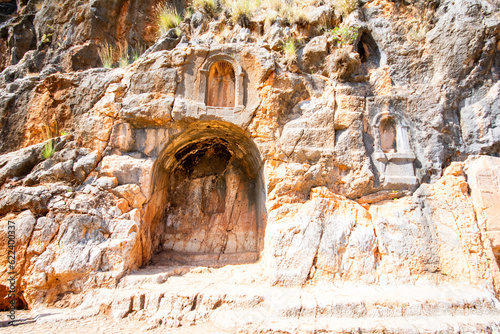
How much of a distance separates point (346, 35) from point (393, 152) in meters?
3.14

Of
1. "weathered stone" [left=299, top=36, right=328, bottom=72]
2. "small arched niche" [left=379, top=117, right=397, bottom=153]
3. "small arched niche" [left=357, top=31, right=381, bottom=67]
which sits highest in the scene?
"small arched niche" [left=357, top=31, right=381, bottom=67]

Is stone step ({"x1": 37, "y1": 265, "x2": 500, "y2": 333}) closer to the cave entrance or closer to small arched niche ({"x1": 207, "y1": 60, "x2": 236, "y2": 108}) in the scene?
the cave entrance

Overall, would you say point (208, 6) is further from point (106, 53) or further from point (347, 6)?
point (347, 6)

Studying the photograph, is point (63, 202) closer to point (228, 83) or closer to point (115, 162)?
point (115, 162)

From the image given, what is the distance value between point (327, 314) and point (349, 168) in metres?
2.94

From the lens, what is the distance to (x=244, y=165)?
8.06m

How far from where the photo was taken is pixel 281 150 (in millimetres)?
6090

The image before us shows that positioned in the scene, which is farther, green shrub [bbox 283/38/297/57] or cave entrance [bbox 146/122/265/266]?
cave entrance [bbox 146/122/265/266]

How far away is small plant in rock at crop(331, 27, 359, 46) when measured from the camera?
7090 mm

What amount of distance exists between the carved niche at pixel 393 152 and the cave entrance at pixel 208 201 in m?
2.67

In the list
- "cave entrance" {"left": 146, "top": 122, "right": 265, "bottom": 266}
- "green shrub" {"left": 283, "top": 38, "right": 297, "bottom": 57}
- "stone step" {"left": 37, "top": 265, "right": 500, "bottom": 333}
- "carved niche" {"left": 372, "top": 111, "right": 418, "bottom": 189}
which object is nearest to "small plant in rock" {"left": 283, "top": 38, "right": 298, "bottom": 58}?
"green shrub" {"left": 283, "top": 38, "right": 297, "bottom": 57}

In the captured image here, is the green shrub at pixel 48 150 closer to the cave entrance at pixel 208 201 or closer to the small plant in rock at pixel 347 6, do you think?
the cave entrance at pixel 208 201

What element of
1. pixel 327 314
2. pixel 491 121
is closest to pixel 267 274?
pixel 327 314

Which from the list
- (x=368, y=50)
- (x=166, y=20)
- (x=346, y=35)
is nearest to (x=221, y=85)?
(x=166, y=20)
